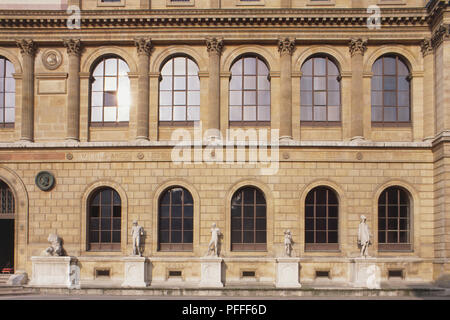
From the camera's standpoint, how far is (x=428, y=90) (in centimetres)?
3197

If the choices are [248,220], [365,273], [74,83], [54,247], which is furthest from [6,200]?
[365,273]

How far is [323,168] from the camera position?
31719 millimetres

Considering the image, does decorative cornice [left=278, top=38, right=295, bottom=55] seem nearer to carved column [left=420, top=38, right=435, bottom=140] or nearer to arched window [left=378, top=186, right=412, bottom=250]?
carved column [left=420, top=38, right=435, bottom=140]

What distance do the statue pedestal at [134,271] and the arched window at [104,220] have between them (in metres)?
1.95

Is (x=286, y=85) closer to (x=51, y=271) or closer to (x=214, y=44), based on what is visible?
(x=214, y=44)

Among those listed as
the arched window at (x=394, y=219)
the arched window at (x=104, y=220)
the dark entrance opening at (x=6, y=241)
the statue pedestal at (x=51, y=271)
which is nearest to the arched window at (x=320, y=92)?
the arched window at (x=394, y=219)

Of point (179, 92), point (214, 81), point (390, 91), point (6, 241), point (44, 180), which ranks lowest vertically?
point (6, 241)

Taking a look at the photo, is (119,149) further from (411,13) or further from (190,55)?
(411,13)

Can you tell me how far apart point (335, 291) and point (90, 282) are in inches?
498

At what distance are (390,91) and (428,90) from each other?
6.58 feet

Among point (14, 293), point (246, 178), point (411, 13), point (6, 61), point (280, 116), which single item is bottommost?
point (14, 293)

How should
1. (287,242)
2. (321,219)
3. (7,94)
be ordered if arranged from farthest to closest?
(7,94)
(321,219)
(287,242)

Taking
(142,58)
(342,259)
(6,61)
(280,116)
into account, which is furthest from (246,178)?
(6,61)

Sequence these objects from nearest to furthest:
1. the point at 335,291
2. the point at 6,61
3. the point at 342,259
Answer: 1. the point at 335,291
2. the point at 342,259
3. the point at 6,61
